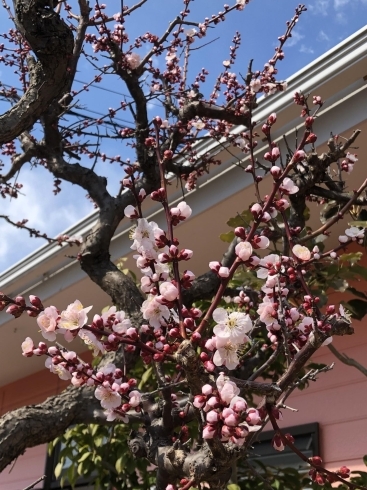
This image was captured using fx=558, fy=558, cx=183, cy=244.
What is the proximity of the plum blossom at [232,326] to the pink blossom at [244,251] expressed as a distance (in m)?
0.12

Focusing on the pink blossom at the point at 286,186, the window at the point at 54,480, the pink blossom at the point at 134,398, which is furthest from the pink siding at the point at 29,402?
the pink blossom at the point at 286,186

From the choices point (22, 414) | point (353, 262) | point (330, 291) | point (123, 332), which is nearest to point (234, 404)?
point (123, 332)

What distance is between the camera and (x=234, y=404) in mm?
1041

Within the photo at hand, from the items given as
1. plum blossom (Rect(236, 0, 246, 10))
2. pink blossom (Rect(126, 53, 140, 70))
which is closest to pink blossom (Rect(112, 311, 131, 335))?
pink blossom (Rect(126, 53, 140, 70))

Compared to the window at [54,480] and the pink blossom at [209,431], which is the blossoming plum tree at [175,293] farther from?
the window at [54,480]

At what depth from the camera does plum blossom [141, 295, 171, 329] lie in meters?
1.28

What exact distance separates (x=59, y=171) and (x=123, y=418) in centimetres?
189

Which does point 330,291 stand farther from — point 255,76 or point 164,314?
point 164,314

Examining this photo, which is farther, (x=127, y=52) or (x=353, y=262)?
(x=127, y=52)

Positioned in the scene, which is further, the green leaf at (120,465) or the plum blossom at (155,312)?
the green leaf at (120,465)

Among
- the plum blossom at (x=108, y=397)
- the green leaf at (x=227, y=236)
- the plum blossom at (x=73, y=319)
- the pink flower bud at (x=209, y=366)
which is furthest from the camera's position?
the green leaf at (x=227, y=236)

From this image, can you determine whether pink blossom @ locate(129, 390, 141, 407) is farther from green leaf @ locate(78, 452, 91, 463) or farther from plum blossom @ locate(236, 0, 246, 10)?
plum blossom @ locate(236, 0, 246, 10)

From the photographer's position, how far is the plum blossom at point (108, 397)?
1.49 meters

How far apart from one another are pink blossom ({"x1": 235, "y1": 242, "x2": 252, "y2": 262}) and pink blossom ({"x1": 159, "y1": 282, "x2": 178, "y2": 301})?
157 mm
